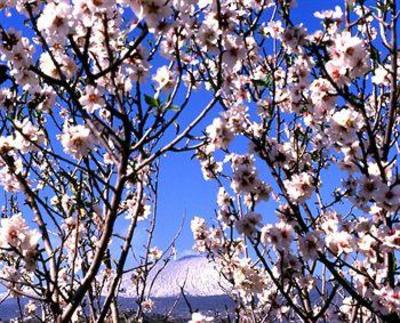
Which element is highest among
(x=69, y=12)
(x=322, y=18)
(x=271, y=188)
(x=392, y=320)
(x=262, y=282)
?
(x=322, y=18)

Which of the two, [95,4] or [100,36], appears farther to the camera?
[100,36]

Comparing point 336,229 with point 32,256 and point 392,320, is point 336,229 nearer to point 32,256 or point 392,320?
point 392,320

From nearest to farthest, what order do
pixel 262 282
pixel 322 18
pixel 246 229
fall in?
pixel 246 229
pixel 322 18
pixel 262 282

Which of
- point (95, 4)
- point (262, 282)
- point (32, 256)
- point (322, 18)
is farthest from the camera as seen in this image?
point (262, 282)

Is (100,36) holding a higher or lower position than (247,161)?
higher

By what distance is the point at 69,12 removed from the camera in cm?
318

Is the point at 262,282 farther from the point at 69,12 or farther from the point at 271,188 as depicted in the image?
the point at 69,12

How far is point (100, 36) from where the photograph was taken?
4051 mm

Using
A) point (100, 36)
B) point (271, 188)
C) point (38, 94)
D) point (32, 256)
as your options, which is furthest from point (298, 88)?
point (32, 256)

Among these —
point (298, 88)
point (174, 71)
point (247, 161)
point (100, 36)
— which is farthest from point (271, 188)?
point (100, 36)

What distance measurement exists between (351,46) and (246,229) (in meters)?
1.63

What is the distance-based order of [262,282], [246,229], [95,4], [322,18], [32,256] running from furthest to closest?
[262,282], [322,18], [246,229], [32,256], [95,4]

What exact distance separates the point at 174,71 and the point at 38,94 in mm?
1088

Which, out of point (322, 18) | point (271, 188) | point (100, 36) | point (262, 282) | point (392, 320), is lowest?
point (392, 320)
